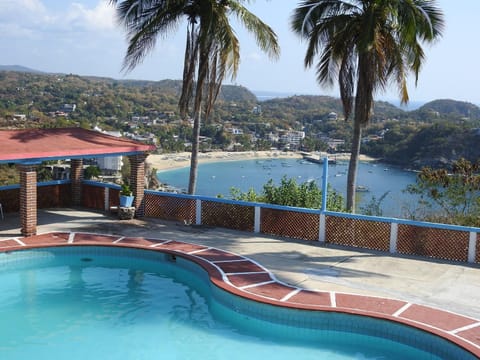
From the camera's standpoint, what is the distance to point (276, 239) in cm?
1403

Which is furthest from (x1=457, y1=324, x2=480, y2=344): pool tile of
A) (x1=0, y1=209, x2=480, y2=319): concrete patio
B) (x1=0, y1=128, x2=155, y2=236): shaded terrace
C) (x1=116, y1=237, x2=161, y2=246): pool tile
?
(x1=0, y1=128, x2=155, y2=236): shaded terrace

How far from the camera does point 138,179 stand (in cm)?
1584

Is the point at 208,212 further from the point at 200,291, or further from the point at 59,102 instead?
the point at 59,102

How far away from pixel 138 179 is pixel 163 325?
720 cm

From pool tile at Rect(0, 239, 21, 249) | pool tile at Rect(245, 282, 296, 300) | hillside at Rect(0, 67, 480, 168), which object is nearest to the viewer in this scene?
pool tile at Rect(245, 282, 296, 300)

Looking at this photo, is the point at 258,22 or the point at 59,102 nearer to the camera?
the point at 258,22

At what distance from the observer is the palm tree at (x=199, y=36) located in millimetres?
15602

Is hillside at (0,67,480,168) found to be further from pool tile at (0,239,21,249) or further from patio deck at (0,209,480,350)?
pool tile at (0,239,21,249)

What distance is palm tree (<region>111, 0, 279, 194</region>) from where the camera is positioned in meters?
15.6

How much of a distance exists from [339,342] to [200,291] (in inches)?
132

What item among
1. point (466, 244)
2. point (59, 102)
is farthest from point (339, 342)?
point (59, 102)

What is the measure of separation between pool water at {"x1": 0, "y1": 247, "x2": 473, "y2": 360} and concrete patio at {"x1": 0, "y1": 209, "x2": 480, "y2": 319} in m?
1.28

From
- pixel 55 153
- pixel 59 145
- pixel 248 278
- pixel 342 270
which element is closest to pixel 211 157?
pixel 59 145

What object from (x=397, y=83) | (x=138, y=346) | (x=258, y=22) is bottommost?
(x=138, y=346)
